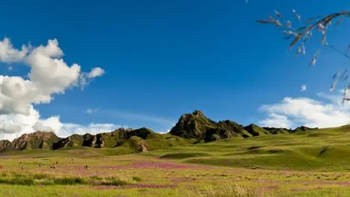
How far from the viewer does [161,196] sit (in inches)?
1054

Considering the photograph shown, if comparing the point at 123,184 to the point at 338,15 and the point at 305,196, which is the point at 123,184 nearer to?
the point at 305,196

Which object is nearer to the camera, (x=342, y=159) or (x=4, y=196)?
(x=4, y=196)

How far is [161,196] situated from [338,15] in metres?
24.0

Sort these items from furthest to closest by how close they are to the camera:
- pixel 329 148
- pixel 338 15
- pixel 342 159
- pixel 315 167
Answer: pixel 329 148
pixel 342 159
pixel 315 167
pixel 338 15

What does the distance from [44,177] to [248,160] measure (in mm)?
65364

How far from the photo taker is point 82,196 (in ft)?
85.4

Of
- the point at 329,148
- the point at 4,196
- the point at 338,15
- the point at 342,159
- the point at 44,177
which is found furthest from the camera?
the point at 329,148

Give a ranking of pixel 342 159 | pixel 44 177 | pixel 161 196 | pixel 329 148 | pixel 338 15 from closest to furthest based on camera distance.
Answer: pixel 338 15 < pixel 161 196 < pixel 44 177 < pixel 342 159 < pixel 329 148

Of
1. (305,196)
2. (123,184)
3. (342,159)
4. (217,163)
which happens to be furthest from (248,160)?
(305,196)

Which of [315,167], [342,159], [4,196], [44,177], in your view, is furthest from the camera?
[342,159]

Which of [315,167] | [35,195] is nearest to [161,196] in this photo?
[35,195]

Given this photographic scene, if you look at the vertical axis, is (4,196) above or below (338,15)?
below

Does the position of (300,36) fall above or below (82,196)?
above

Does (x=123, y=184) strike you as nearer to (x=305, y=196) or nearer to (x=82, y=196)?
(x=82, y=196)
